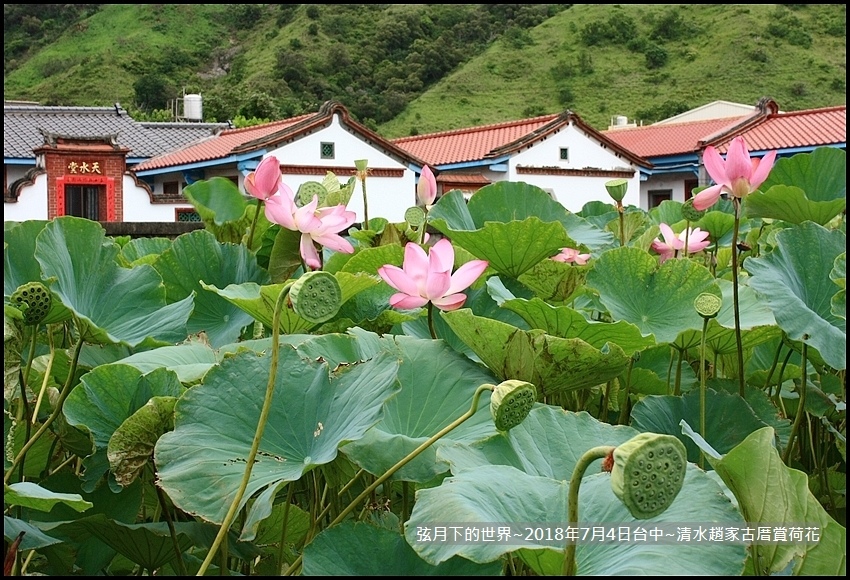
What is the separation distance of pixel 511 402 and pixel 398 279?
0.63 ft

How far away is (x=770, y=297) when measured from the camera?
2.28 feet

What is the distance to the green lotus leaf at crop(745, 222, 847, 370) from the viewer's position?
667 millimetres

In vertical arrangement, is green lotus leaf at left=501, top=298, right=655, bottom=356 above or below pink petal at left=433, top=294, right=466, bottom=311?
below

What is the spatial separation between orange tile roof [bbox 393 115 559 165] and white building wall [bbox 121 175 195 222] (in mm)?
4255

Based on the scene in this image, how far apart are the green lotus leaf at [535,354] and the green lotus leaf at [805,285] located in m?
0.16

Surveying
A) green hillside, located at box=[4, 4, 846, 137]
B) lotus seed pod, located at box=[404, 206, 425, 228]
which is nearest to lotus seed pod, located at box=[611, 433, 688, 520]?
lotus seed pod, located at box=[404, 206, 425, 228]

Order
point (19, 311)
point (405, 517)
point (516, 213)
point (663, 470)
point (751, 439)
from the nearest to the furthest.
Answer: point (663, 470), point (751, 439), point (405, 517), point (19, 311), point (516, 213)

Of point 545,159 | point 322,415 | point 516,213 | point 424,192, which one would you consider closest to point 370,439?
point 322,415

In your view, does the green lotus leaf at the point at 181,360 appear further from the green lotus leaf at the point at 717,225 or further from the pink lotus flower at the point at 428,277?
the green lotus leaf at the point at 717,225

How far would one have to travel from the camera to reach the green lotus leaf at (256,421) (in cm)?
48

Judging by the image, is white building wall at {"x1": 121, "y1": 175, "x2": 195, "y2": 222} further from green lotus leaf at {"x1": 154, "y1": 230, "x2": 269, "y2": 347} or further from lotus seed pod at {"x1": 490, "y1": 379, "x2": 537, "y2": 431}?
lotus seed pod at {"x1": 490, "y1": 379, "x2": 537, "y2": 431}

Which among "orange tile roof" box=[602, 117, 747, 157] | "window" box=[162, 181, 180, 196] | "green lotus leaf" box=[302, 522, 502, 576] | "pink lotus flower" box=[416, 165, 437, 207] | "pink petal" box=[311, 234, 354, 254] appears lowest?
"green lotus leaf" box=[302, 522, 502, 576]

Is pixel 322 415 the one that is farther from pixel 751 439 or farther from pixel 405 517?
pixel 751 439

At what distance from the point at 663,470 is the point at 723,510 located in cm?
11
